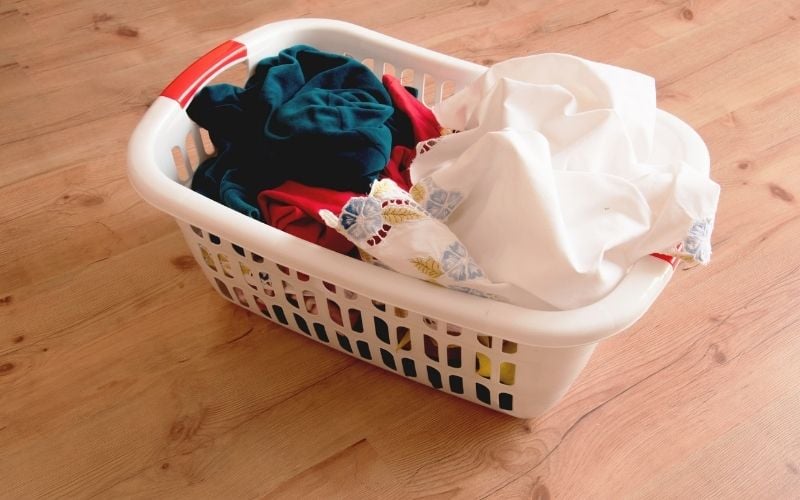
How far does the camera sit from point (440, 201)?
77cm

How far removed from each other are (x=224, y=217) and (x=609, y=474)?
1.56 feet

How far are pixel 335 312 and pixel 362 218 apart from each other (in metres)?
0.16

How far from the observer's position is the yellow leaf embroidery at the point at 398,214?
716 millimetres

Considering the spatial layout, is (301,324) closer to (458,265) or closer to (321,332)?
(321,332)

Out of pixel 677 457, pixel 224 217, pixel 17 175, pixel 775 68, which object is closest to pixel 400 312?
pixel 224 217

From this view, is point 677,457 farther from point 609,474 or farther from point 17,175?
point 17,175

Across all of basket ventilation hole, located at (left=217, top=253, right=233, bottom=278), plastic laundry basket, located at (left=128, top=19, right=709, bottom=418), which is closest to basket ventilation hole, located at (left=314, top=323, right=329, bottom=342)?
plastic laundry basket, located at (left=128, top=19, right=709, bottom=418)

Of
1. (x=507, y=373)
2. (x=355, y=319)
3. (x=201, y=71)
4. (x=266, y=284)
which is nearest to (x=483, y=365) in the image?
(x=507, y=373)

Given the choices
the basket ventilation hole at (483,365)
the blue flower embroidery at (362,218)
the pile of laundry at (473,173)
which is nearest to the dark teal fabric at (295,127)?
the pile of laundry at (473,173)

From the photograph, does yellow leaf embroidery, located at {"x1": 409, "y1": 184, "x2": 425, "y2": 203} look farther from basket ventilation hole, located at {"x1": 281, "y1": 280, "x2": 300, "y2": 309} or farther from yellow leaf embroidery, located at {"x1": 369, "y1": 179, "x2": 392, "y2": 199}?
basket ventilation hole, located at {"x1": 281, "y1": 280, "x2": 300, "y2": 309}

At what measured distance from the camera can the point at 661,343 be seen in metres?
0.94

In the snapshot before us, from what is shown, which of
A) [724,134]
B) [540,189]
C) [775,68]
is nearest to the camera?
[540,189]

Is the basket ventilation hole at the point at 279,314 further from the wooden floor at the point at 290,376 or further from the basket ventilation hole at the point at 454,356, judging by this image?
the basket ventilation hole at the point at 454,356

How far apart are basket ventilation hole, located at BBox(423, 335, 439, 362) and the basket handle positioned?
0.38 meters
